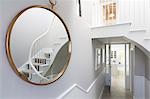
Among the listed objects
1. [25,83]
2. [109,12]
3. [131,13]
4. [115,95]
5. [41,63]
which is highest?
[109,12]

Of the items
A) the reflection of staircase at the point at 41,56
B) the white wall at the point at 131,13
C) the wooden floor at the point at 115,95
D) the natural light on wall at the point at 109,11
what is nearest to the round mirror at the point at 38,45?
the reflection of staircase at the point at 41,56

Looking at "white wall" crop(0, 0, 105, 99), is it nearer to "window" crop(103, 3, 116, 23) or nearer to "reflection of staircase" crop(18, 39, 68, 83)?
"reflection of staircase" crop(18, 39, 68, 83)

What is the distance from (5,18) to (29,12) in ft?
0.99

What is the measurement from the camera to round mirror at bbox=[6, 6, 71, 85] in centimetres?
129

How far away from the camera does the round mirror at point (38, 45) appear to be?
1.29 meters

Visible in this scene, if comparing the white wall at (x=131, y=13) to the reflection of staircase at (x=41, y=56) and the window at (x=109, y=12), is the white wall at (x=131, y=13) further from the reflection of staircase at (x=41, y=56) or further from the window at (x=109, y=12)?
the reflection of staircase at (x=41, y=56)

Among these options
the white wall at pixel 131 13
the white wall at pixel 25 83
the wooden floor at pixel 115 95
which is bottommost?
the wooden floor at pixel 115 95

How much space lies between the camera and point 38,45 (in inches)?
62.5

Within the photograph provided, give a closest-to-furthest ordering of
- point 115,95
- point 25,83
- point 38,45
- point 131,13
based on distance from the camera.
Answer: point 25,83 < point 38,45 < point 131,13 < point 115,95

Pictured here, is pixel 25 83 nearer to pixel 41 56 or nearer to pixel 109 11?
pixel 41 56

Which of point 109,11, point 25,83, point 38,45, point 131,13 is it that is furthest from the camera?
point 109,11

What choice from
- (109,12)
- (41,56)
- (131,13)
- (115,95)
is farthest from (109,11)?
(115,95)

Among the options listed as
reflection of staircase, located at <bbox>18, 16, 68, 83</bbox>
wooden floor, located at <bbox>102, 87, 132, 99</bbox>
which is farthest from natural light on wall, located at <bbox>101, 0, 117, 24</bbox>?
wooden floor, located at <bbox>102, 87, 132, 99</bbox>

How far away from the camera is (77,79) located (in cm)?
273
